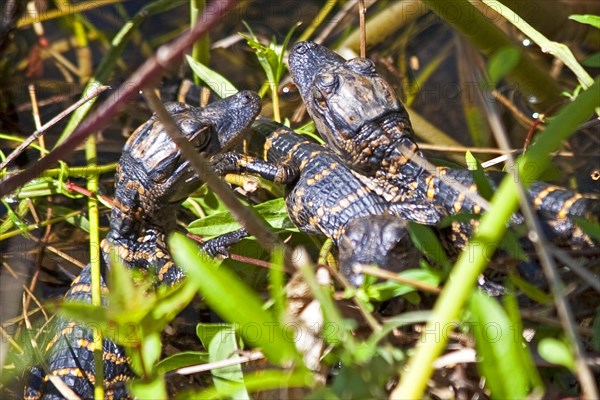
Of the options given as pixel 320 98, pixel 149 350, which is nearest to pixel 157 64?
pixel 149 350

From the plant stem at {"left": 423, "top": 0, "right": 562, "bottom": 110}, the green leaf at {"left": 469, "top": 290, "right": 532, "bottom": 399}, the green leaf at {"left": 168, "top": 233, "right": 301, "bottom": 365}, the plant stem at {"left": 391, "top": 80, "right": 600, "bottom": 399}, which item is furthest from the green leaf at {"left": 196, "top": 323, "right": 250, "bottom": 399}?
the plant stem at {"left": 423, "top": 0, "right": 562, "bottom": 110}

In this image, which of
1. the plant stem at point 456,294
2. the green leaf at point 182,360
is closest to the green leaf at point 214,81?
the green leaf at point 182,360

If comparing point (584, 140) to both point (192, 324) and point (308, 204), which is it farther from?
point (192, 324)

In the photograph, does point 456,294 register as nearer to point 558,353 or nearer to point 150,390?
point 558,353

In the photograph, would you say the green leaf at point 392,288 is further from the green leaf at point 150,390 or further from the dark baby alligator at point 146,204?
the dark baby alligator at point 146,204

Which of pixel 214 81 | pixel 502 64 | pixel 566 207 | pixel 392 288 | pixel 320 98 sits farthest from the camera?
pixel 214 81

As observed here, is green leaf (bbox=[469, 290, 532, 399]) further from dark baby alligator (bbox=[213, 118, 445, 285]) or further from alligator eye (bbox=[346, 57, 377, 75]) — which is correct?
alligator eye (bbox=[346, 57, 377, 75])

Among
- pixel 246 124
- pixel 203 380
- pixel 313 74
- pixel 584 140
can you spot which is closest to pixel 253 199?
pixel 246 124
